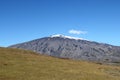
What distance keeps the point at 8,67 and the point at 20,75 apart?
26.8ft

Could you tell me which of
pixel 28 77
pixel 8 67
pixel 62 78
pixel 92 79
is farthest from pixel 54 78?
pixel 8 67

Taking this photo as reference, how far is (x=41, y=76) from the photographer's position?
4794 cm

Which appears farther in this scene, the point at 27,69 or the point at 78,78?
the point at 27,69

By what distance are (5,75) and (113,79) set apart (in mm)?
22274

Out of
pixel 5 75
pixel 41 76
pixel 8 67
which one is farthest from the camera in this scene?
pixel 8 67

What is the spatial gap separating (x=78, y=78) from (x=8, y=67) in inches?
574

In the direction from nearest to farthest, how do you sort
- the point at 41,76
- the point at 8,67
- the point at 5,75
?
the point at 5,75
the point at 41,76
the point at 8,67

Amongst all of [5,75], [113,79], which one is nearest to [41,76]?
[5,75]

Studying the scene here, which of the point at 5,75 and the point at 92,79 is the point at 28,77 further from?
the point at 92,79

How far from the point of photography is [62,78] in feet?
156

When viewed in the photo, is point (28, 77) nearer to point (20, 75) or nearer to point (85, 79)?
point (20, 75)

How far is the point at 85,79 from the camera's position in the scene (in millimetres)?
48938

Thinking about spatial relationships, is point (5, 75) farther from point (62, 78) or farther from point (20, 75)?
point (62, 78)

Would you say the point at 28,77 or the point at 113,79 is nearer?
the point at 28,77
